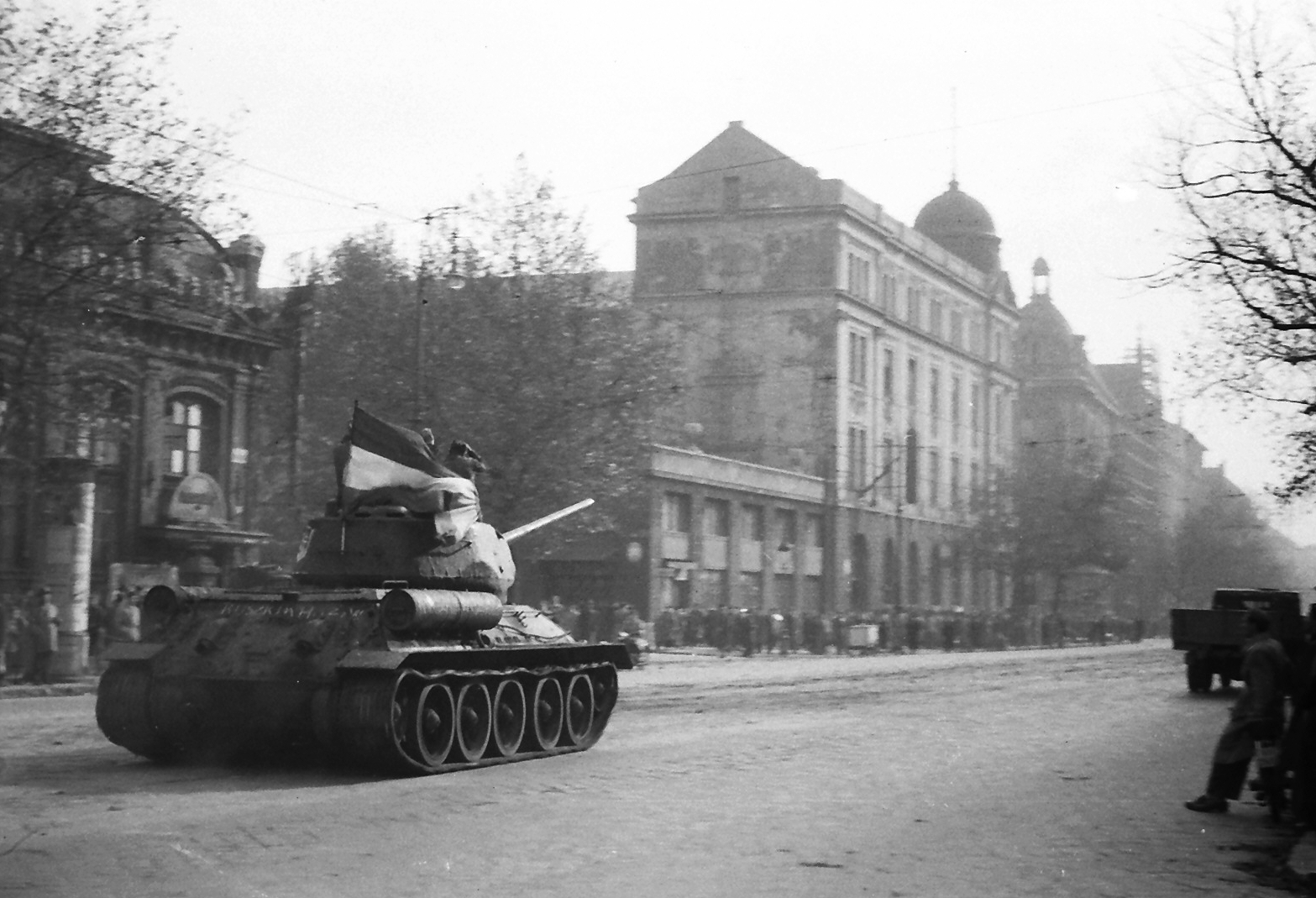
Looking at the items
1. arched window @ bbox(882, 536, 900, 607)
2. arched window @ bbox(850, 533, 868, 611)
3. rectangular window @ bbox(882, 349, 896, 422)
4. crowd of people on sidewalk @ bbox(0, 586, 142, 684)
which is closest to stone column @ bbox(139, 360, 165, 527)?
crowd of people on sidewalk @ bbox(0, 586, 142, 684)

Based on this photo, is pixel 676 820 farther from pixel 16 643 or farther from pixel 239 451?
pixel 239 451

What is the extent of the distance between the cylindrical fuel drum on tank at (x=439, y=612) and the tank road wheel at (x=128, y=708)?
212 cm

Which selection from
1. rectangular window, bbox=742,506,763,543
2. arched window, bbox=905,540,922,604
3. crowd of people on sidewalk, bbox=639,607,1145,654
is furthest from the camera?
arched window, bbox=905,540,922,604

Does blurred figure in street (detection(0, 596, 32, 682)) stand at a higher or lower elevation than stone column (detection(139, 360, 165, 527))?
lower

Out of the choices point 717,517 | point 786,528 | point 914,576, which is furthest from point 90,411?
point 914,576

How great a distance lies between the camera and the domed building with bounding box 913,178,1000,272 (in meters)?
Result: 81.9

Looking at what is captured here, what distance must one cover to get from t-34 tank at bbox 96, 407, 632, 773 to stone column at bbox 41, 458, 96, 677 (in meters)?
12.0

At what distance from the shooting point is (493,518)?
35688 millimetres

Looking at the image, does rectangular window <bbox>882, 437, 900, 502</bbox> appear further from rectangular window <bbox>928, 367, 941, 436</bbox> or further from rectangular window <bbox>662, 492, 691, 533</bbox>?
rectangular window <bbox>662, 492, 691, 533</bbox>

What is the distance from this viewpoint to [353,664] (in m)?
13.7

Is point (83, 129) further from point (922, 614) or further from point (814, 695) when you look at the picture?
point (922, 614)

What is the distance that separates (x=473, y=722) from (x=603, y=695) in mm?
2539

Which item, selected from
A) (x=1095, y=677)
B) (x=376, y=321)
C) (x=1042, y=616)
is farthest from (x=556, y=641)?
(x=1042, y=616)

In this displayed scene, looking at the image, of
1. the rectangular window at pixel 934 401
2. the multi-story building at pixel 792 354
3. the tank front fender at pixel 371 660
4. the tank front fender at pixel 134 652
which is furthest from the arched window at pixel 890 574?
the tank front fender at pixel 371 660
